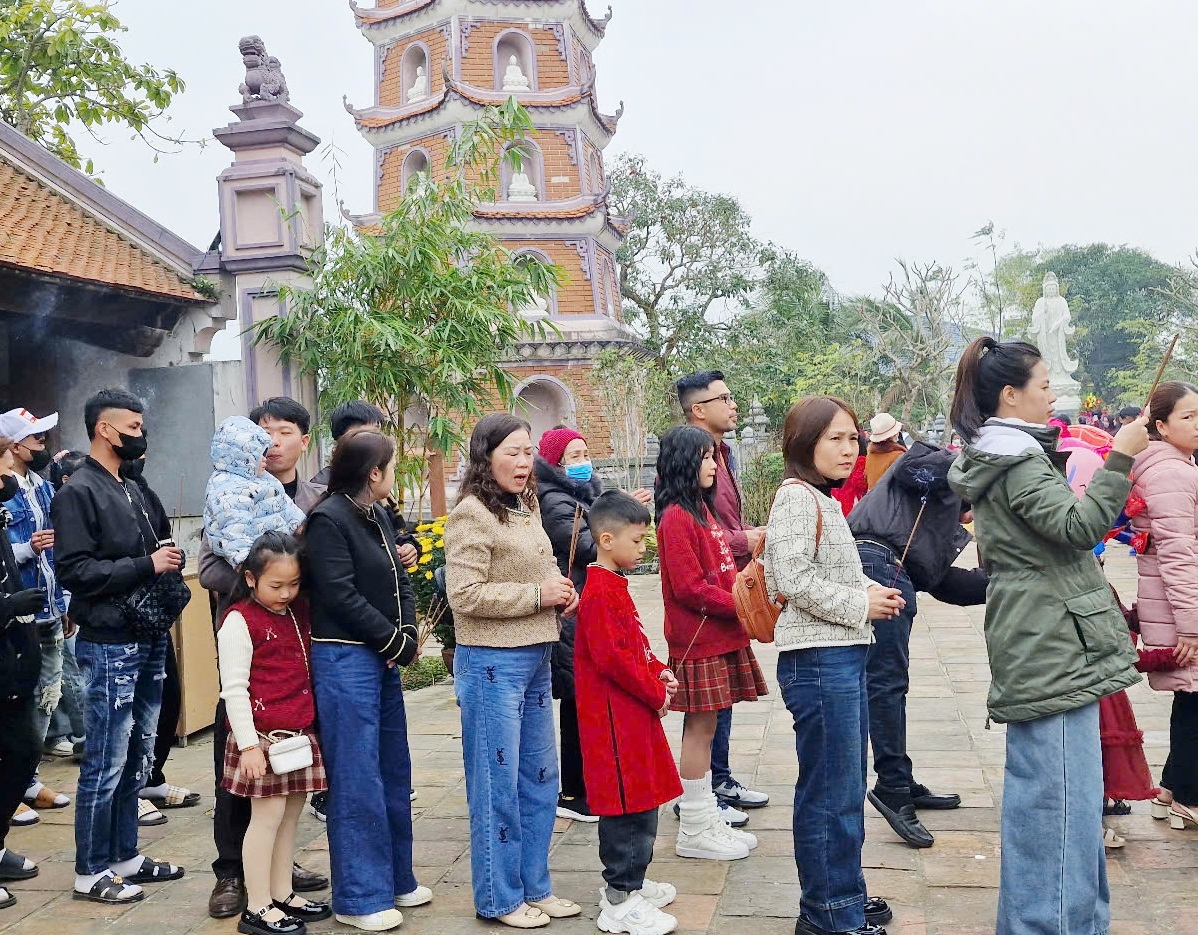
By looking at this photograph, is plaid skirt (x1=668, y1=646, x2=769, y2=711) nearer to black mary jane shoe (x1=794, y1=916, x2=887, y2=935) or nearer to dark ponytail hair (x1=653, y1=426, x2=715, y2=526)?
dark ponytail hair (x1=653, y1=426, x2=715, y2=526)

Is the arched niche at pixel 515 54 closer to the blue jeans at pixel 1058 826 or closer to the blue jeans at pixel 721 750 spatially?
the blue jeans at pixel 721 750

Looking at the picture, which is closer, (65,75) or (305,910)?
(305,910)

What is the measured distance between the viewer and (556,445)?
460cm

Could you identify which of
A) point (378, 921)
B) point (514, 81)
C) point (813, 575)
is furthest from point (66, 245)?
point (514, 81)

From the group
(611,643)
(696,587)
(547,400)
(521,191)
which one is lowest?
(611,643)

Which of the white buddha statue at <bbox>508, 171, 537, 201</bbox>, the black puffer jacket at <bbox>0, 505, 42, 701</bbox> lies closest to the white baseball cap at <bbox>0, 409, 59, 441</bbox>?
the black puffer jacket at <bbox>0, 505, 42, 701</bbox>

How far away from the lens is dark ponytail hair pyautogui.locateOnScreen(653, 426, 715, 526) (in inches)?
165

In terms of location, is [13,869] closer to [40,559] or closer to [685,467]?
[40,559]

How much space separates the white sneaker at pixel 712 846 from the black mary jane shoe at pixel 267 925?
1.39 m

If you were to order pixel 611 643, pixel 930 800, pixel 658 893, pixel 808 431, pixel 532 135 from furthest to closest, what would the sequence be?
pixel 532 135 → pixel 930 800 → pixel 658 893 → pixel 611 643 → pixel 808 431

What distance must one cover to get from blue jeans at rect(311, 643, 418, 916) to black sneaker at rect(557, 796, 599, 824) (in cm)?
116

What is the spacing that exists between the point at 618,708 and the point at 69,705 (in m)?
3.77

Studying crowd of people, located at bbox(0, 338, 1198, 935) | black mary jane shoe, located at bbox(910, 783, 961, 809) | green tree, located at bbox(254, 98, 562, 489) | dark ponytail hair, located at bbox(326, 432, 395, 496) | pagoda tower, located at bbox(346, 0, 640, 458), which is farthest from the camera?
pagoda tower, located at bbox(346, 0, 640, 458)

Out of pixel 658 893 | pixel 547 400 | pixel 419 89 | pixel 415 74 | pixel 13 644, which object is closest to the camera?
pixel 658 893
